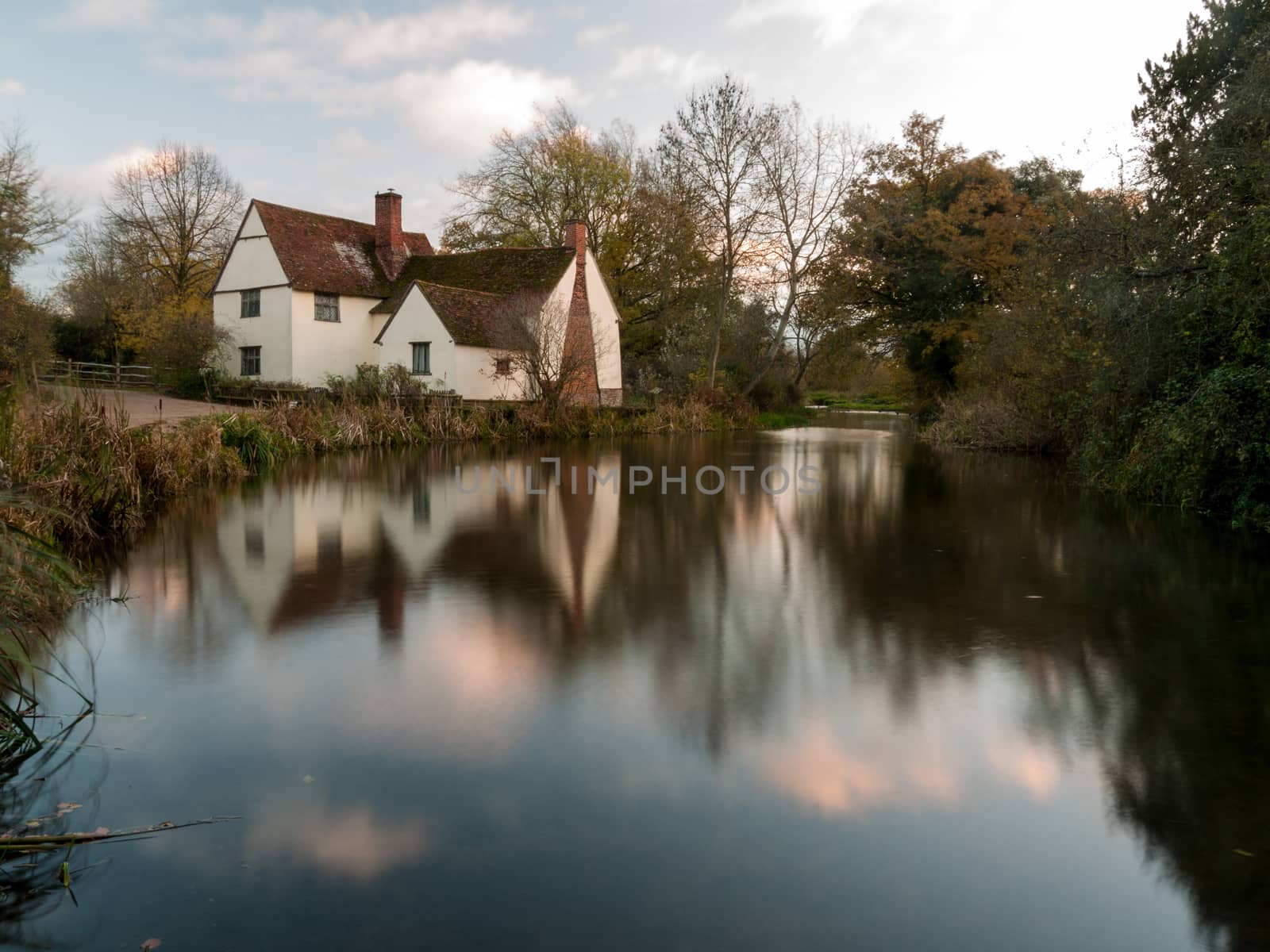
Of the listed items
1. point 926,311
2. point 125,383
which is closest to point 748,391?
point 926,311

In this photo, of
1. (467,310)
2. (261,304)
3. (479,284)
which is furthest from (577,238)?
(261,304)

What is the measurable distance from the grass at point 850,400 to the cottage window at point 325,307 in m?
48.0

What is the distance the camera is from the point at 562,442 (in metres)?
28.3

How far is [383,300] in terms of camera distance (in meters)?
38.8

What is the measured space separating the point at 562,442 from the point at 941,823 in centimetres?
2502

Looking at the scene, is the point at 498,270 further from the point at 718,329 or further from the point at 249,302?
the point at 249,302

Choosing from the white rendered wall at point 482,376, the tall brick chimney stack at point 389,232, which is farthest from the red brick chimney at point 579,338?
the tall brick chimney stack at point 389,232

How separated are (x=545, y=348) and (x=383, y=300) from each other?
42.4 ft

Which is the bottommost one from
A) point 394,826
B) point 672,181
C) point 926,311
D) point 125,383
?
point 394,826

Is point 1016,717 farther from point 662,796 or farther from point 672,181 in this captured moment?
point 672,181

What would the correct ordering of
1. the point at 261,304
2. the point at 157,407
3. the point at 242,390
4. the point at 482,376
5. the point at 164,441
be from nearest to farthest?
the point at 164,441, the point at 157,407, the point at 482,376, the point at 242,390, the point at 261,304

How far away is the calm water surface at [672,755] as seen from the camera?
3.08 meters

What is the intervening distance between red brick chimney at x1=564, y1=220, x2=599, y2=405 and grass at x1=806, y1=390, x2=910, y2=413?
42.8 metres

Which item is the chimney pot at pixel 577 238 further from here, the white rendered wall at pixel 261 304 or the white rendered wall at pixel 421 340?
the white rendered wall at pixel 261 304
